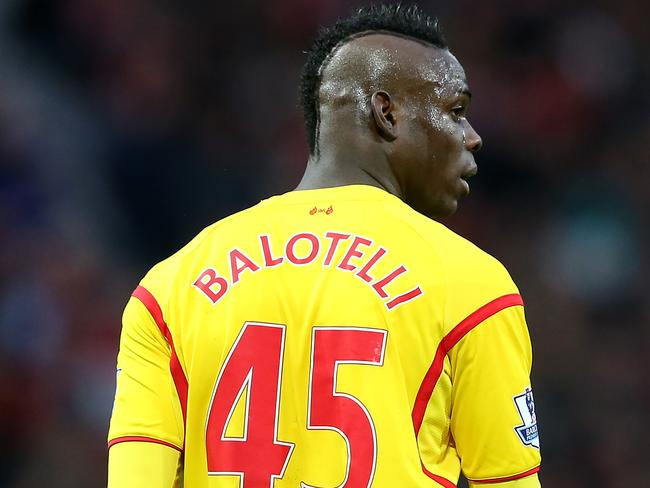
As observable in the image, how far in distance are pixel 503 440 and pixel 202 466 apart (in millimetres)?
653

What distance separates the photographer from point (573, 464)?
6805 mm

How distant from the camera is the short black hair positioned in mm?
2875

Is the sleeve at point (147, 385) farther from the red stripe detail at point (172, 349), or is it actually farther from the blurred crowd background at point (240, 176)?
the blurred crowd background at point (240, 176)

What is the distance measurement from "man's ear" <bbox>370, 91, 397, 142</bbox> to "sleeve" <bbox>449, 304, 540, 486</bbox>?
22.2 inches

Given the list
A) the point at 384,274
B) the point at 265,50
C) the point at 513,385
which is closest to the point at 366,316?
the point at 384,274

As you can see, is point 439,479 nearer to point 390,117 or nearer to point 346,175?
point 346,175

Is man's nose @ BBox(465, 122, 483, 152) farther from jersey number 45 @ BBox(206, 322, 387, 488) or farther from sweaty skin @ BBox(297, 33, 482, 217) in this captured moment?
jersey number 45 @ BBox(206, 322, 387, 488)

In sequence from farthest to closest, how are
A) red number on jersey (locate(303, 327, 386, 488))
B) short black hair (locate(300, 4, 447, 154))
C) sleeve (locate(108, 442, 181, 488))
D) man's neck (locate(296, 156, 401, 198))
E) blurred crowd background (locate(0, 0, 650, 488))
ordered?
blurred crowd background (locate(0, 0, 650, 488)) < short black hair (locate(300, 4, 447, 154)) < man's neck (locate(296, 156, 401, 198)) < sleeve (locate(108, 442, 181, 488)) < red number on jersey (locate(303, 327, 386, 488))

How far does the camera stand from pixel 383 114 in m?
2.80

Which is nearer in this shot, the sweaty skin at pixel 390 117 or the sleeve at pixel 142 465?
the sleeve at pixel 142 465

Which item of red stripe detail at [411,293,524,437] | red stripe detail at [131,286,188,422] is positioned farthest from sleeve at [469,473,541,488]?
red stripe detail at [131,286,188,422]

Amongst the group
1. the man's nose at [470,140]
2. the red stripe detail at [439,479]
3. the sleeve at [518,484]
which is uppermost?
the man's nose at [470,140]

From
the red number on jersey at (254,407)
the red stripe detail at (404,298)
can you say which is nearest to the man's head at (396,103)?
the red stripe detail at (404,298)

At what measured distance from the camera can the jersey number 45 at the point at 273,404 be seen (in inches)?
95.4
